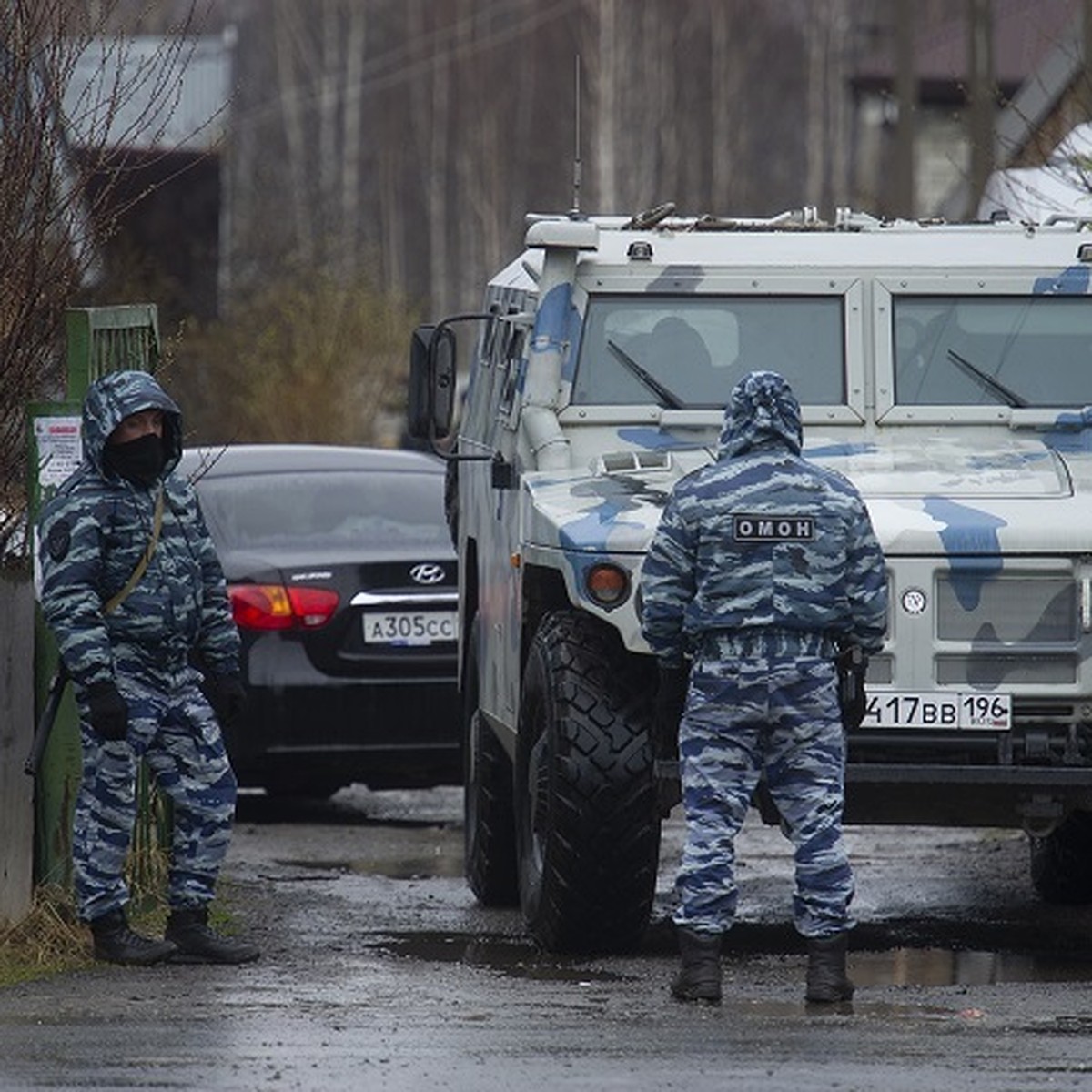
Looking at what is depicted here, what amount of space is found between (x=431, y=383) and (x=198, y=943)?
250 centimetres

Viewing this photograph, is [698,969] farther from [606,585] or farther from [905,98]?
[905,98]

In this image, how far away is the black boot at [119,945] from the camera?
→ 31.0ft

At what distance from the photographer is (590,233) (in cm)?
1067

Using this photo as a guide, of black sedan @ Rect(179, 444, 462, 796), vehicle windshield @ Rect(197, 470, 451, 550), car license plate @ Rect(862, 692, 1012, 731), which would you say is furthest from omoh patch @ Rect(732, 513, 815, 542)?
vehicle windshield @ Rect(197, 470, 451, 550)

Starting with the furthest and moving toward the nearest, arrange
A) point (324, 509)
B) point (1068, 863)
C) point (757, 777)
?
point (324, 509)
point (1068, 863)
point (757, 777)

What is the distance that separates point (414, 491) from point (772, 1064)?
7.03 metres

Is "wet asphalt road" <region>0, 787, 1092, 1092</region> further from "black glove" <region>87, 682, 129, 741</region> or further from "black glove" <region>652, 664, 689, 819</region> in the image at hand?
"black glove" <region>87, 682, 129, 741</region>

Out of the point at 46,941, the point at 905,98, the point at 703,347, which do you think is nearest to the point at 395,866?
the point at 703,347

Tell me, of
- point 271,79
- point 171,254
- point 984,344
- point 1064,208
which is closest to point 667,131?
point 271,79

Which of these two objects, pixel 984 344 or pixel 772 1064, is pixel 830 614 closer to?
pixel 772 1064

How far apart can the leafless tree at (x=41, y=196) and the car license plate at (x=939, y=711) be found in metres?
2.65

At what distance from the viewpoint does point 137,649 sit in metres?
9.45

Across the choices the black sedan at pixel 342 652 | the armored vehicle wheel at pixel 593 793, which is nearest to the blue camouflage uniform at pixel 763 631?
the armored vehicle wheel at pixel 593 793

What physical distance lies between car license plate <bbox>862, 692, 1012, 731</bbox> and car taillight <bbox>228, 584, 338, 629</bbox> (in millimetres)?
4365
